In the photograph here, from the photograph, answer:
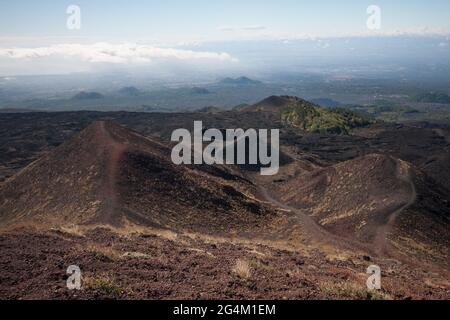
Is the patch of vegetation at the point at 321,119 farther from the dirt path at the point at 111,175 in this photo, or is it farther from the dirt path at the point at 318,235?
the dirt path at the point at 111,175

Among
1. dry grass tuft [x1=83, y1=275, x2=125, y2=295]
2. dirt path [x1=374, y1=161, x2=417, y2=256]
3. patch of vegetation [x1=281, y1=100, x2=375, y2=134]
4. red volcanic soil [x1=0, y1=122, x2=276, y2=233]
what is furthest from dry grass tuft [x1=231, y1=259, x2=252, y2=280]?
patch of vegetation [x1=281, y1=100, x2=375, y2=134]

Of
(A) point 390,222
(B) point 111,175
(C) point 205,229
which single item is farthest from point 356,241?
(B) point 111,175

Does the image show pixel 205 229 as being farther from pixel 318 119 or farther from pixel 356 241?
pixel 318 119

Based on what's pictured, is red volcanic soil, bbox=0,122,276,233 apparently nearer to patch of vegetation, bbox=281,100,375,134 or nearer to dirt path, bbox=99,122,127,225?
dirt path, bbox=99,122,127,225

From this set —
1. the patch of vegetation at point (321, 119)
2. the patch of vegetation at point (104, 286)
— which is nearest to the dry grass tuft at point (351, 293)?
the patch of vegetation at point (104, 286)
